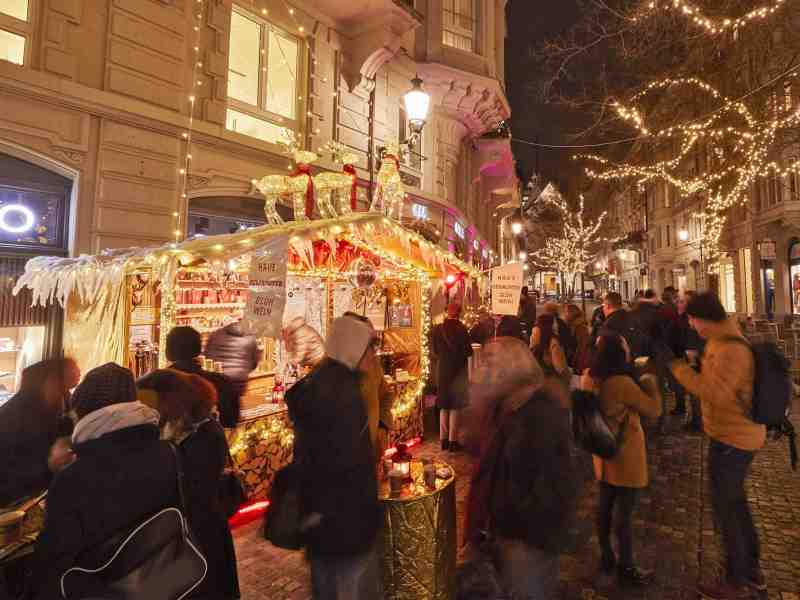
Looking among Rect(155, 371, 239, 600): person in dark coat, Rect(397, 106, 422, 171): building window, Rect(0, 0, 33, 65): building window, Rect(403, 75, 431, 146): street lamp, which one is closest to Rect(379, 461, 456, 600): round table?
Rect(155, 371, 239, 600): person in dark coat

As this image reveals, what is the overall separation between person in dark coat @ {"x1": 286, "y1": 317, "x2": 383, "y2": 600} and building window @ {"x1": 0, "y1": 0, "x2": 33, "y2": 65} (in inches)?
295

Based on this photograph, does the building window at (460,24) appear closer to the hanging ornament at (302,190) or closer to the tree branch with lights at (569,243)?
the hanging ornament at (302,190)

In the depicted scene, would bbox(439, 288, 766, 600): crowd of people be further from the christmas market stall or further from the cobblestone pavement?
the christmas market stall

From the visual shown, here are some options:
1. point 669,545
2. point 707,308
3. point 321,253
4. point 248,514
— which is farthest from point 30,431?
point 669,545

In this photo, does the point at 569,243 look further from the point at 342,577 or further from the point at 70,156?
the point at 342,577

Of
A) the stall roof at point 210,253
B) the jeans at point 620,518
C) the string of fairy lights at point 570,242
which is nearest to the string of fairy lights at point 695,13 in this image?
the stall roof at point 210,253

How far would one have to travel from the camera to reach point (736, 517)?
11.4 ft

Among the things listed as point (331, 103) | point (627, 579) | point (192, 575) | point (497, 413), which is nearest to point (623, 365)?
point (497, 413)

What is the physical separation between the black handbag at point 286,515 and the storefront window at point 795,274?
26.8 meters

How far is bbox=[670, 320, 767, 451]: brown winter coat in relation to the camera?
342 cm

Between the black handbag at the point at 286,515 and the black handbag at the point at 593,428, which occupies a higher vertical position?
the black handbag at the point at 593,428

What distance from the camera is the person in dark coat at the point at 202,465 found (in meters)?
2.70

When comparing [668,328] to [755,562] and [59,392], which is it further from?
[59,392]

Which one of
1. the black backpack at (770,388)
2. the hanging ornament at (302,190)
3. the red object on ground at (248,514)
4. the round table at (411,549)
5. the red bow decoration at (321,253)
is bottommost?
the red object on ground at (248,514)
